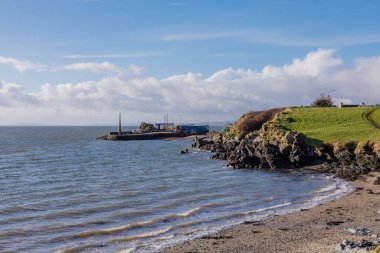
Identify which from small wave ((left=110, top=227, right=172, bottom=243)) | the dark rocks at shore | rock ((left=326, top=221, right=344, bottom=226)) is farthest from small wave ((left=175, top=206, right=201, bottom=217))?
the dark rocks at shore

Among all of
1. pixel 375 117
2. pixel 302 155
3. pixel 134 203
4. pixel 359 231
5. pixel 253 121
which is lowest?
pixel 134 203

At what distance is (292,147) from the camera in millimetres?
54469

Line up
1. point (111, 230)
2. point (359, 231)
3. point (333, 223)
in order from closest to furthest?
point (359, 231), point (111, 230), point (333, 223)

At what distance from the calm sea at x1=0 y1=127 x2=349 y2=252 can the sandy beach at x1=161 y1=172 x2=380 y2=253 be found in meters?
1.39

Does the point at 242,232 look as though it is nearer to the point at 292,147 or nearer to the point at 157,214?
the point at 157,214

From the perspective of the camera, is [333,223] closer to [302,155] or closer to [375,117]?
[302,155]

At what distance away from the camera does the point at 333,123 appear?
69.9 m

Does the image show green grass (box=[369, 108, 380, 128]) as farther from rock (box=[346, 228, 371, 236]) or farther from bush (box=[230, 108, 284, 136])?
rock (box=[346, 228, 371, 236])

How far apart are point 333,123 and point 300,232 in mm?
51012

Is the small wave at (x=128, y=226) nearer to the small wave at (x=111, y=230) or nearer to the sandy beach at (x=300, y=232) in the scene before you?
the small wave at (x=111, y=230)

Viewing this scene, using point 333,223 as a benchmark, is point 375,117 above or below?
above

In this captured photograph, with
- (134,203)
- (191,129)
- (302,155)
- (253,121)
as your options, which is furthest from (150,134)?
(134,203)

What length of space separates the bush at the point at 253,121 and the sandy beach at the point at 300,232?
50.5 m

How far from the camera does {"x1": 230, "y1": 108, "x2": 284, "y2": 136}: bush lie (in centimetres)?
8056
